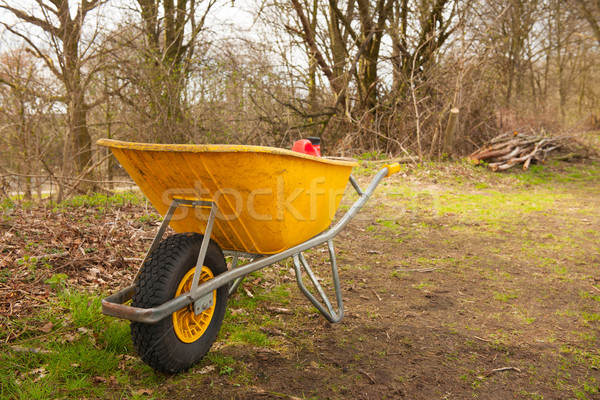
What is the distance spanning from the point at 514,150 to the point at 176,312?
973 centimetres

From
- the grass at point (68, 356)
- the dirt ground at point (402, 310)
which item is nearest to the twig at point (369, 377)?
the dirt ground at point (402, 310)

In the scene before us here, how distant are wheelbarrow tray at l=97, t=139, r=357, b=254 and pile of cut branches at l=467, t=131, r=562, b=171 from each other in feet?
26.3

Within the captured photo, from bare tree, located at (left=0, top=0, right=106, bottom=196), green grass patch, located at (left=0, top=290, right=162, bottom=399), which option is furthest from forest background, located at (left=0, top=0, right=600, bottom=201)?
green grass patch, located at (left=0, top=290, right=162, bottom=399)

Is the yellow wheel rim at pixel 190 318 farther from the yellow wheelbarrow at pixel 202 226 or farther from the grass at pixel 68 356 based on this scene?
the grass at pixel 68 356

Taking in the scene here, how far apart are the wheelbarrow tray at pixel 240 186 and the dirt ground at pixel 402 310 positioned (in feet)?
2.20

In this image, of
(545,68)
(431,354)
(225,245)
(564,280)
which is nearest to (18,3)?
(225,245)

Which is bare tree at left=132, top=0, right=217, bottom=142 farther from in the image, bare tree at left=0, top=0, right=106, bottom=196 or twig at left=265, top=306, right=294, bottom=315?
twig at left=265, top=306, right=294, bottom=315

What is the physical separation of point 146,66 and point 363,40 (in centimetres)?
534

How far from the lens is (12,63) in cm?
523

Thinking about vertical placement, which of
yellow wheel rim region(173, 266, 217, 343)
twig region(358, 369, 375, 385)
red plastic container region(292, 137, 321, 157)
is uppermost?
red plastic container region(292, 137, 321, 157)

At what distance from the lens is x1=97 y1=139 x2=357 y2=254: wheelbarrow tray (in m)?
1.72

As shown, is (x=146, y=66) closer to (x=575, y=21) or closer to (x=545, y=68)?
(x=575, y=21)

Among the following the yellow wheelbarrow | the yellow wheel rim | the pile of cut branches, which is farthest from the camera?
the pile of cut branches

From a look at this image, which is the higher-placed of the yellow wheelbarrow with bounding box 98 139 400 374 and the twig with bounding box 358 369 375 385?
the yellow wheelbarrow with bounding box 98 139 400 374
